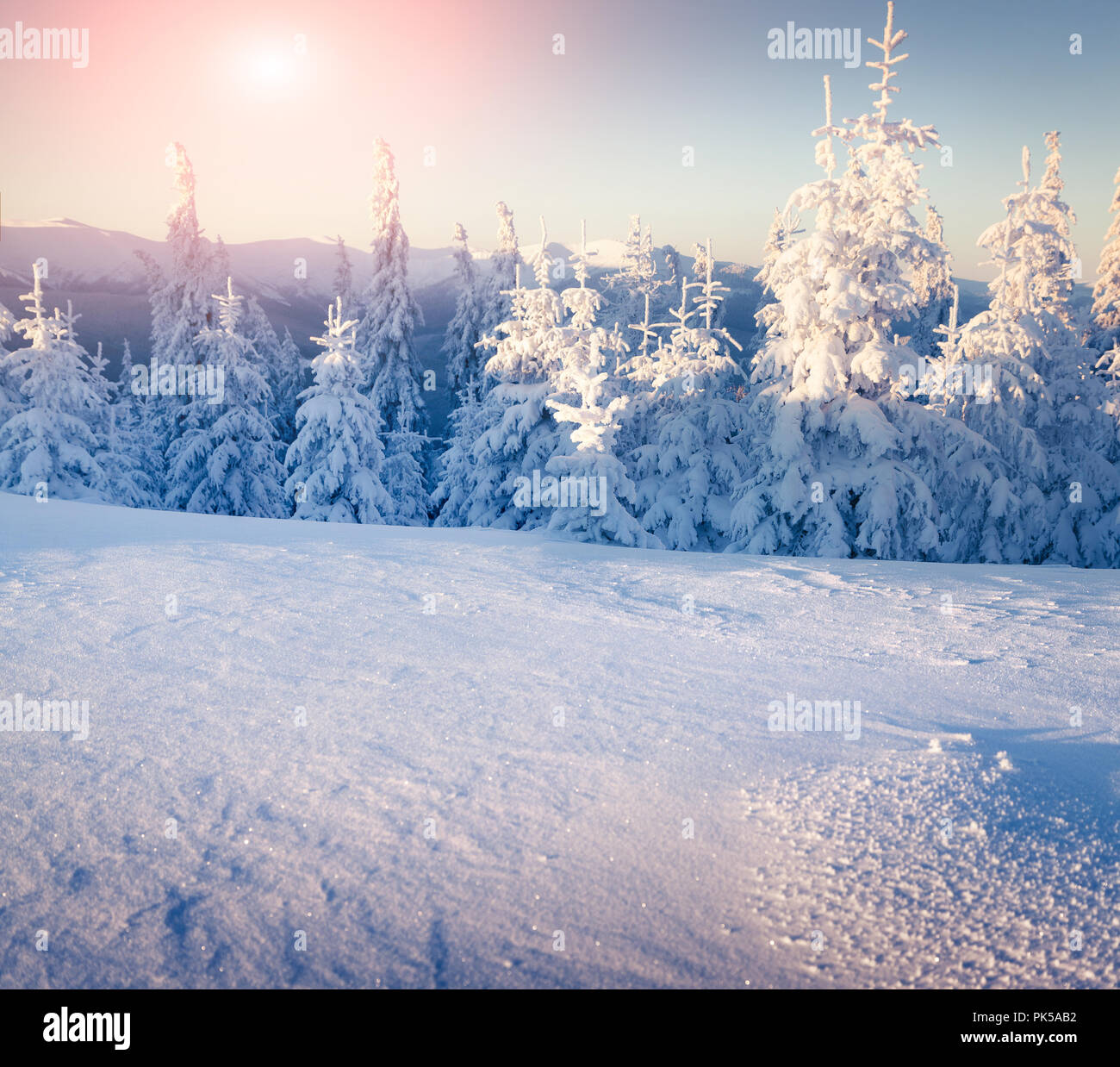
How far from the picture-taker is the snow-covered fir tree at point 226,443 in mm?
27141

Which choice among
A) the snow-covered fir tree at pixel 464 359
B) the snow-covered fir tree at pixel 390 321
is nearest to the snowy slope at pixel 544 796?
the snow-covered fir tree at pixel 464 359

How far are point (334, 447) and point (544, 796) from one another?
21.8 m

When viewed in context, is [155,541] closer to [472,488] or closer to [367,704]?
[367,704]

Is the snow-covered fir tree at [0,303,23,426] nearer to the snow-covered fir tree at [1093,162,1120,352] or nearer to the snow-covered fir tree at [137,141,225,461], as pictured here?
the snow-covered fir tree at [137,141,225,461]

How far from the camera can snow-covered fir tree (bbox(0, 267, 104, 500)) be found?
2227cm

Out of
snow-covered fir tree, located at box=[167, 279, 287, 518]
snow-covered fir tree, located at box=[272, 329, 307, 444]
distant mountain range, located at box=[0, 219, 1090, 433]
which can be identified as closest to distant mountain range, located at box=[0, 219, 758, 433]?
distant mountain range, located at box=[0, 219, 1090, 433]

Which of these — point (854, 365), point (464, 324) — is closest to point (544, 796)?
point (854, 365)

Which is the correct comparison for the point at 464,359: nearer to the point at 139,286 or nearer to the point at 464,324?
the point at 464,324

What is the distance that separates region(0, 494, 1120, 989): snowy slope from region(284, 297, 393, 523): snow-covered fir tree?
653 inches

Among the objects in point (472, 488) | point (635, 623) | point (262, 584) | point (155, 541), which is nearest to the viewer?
point (635, 623)

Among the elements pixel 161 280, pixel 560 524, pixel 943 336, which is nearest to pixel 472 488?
pixel 560 524
